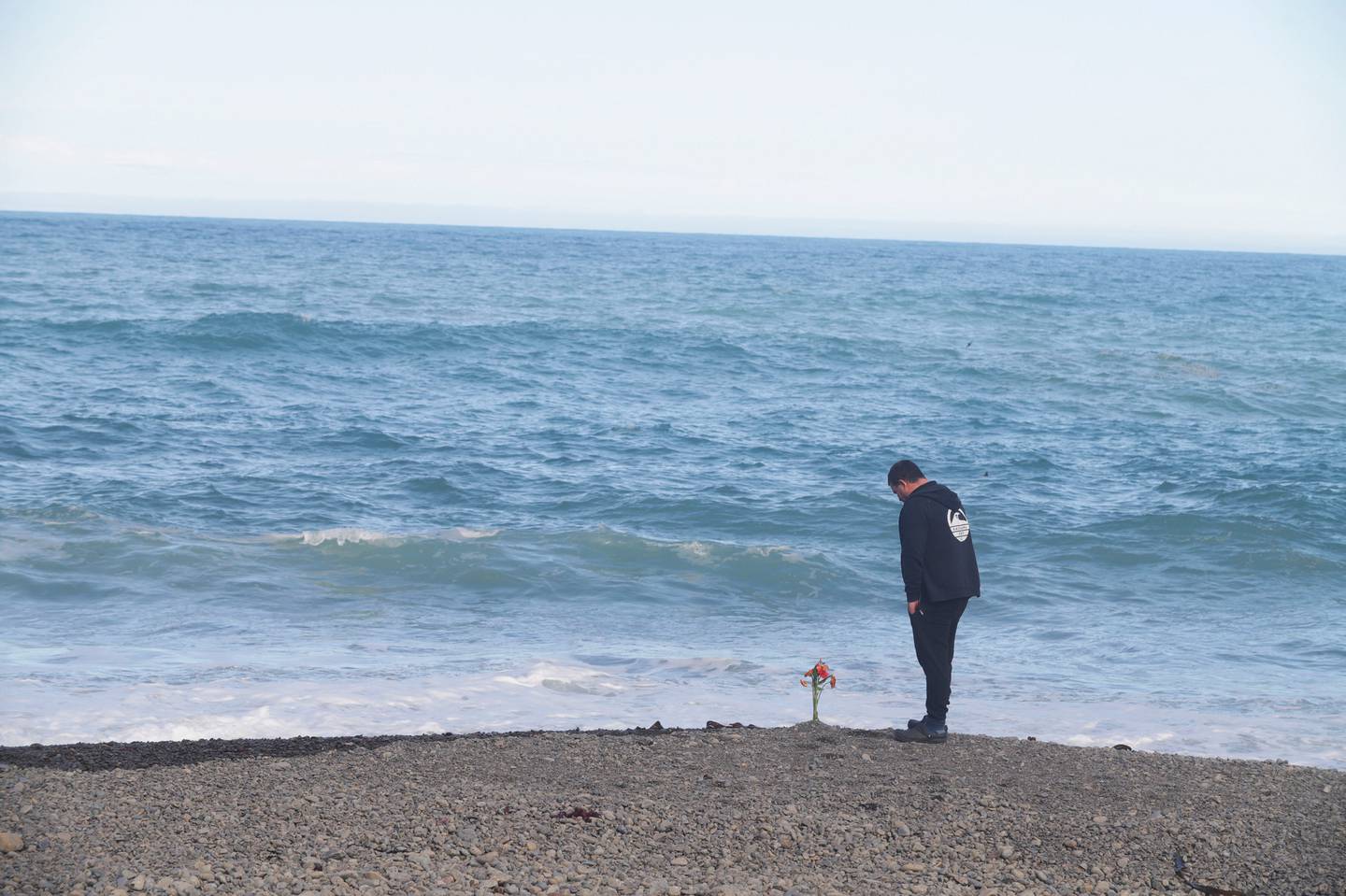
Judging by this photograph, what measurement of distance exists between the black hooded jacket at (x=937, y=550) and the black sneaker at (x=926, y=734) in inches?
31.8

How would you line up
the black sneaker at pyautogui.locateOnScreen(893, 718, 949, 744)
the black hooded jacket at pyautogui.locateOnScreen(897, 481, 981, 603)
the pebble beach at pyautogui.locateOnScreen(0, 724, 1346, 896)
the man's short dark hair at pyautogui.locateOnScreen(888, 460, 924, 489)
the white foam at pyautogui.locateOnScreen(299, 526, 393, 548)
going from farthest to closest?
the white foam at pyautogui.locateOnScreen(299, 526, 393, 548), the black sneaker at pyautogui.locateOnScreen(893, 718, 949, 744), the man's short dark hair at pyautogui.locateOnScreen(888, 460, 924, 489), the black hooded jacket at pyautogui.locateOnScreen(897, 481, 981, 603), the pebble beach at pyautogui.locateOnScreen(0, 724, 1346, 896)

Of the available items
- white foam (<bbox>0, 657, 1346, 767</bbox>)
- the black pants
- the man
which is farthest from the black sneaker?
white foam (<bbox>0, 657, 1346, 767</bbox>)

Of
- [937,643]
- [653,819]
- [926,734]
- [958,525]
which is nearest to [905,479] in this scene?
[958,525]

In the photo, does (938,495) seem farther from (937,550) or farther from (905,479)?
(937,550)

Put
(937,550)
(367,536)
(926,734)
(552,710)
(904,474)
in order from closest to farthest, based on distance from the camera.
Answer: (937,550) → (904,474) → (926,734) → (552,710) → (367,536)

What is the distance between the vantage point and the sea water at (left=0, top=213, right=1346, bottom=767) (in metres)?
8.55

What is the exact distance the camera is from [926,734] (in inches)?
270

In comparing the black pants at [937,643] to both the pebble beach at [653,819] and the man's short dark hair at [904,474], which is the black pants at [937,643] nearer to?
the pebble beach at [653,819]

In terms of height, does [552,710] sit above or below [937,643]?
below

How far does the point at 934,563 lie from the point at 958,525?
0.25 m

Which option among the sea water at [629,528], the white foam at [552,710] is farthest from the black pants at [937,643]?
the sea water at [629,528]

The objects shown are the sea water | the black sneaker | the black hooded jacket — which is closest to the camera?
the black hooded jacket

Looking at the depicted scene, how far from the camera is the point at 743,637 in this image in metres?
10.6

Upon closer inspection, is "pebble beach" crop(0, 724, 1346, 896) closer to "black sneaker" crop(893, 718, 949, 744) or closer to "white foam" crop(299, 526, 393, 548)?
"black sneaker" crop(893, 718, 949, 744)
